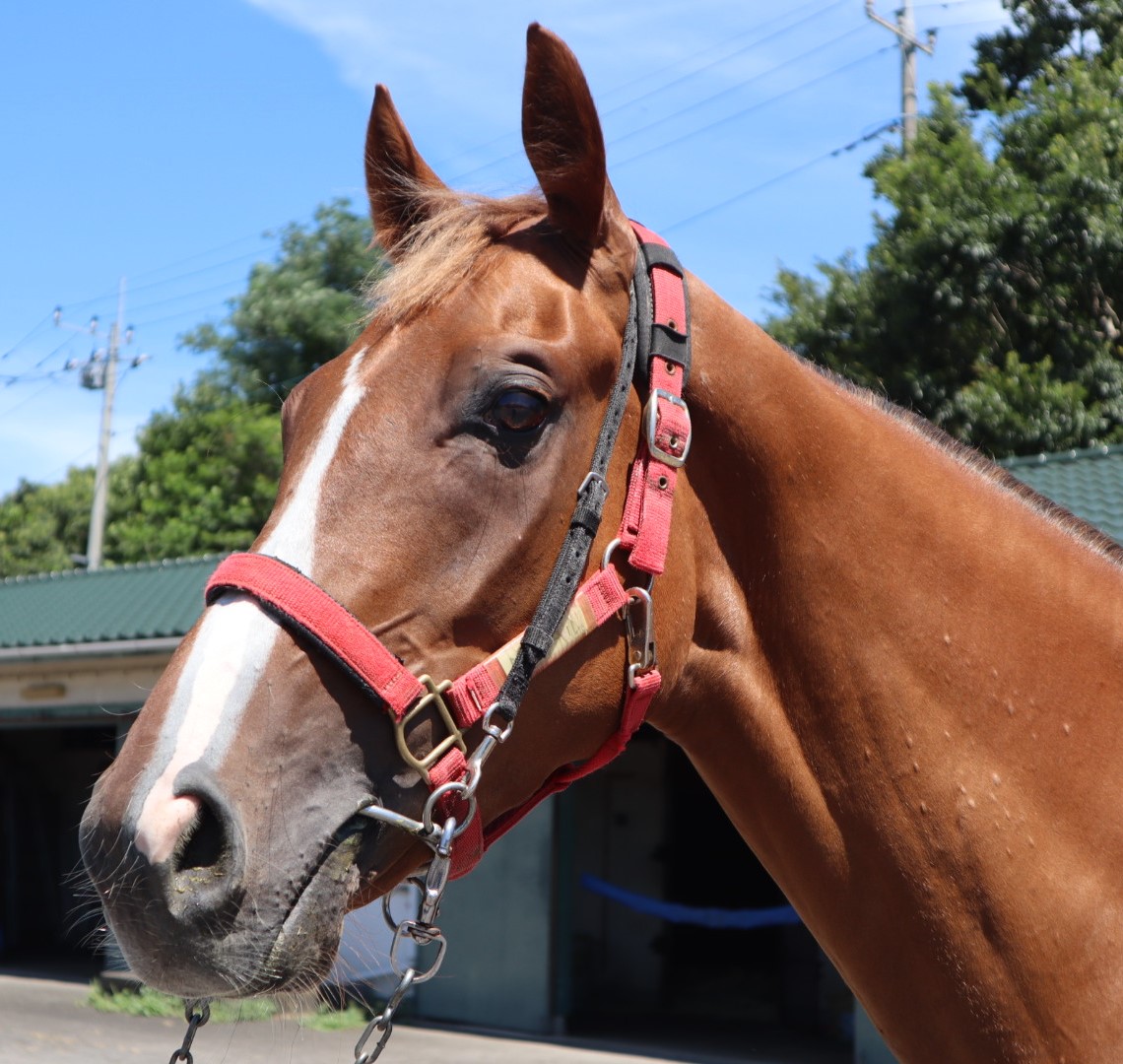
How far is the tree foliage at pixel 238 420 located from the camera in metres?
20.0

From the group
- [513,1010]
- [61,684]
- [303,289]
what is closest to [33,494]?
[303,289]

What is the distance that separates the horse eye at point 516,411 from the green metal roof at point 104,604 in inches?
373

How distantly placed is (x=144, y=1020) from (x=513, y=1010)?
11.0 ft

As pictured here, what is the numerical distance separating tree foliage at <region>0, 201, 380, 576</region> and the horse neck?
12235mm

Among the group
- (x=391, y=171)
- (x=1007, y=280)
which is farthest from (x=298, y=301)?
(x=391, y=171)

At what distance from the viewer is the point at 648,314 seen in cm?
Result: 190

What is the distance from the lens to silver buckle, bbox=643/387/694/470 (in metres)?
1.84

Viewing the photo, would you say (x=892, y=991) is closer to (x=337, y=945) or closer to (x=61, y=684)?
(x=337, y=945)

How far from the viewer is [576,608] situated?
5.77 ft

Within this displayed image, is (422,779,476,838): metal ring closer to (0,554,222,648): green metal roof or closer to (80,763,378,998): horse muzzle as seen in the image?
(80,763,378,998): horse muzzle

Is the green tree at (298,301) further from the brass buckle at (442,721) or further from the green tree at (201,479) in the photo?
the brass buckle at (442,721)

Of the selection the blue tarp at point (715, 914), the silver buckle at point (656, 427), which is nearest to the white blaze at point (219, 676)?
the silver buckle at point (656, 427)

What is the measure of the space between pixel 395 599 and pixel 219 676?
0.25m

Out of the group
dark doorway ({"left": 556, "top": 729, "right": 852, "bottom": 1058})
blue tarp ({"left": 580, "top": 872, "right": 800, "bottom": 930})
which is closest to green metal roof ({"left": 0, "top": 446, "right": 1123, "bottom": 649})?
blue tarp ({"left": 580, "top": 872, "right": 800, "bottom": 930})
